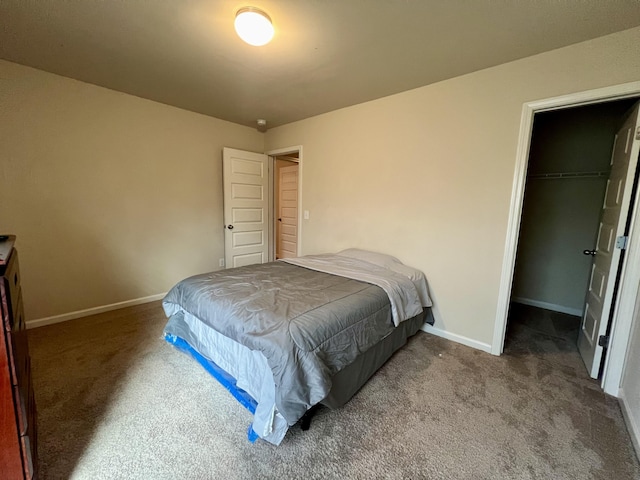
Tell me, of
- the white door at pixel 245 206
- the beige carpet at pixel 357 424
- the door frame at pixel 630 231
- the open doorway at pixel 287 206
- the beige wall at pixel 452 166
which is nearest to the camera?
the beige carpet at pixel 357 424

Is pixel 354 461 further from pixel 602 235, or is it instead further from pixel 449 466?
pixel 602 235

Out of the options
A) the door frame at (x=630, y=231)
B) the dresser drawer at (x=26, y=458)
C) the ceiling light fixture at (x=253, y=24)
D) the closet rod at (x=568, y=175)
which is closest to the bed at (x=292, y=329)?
the dresser drawer at (x=26, y=458)

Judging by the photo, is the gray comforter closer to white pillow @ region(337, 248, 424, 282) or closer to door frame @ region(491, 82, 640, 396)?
white pillow @ region(337, 248, 424, 282)

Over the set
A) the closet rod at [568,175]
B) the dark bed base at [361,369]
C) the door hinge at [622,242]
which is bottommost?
the dark bed base at [361,369]

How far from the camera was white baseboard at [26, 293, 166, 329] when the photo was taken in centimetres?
263

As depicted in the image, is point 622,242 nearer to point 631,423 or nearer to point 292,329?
point 631,423

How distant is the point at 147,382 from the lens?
6.13ft

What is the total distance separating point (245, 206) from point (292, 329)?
294 centimetres

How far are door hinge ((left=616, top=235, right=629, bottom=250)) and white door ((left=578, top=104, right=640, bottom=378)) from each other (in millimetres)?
23

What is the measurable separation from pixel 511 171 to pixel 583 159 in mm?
1895

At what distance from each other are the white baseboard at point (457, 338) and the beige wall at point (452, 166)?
33 mm

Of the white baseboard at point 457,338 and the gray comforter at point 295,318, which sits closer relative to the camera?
the gray comforter at point 295,318

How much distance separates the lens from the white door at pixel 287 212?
526 cm

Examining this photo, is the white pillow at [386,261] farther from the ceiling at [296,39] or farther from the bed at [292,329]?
the ceiling at [296,39]
